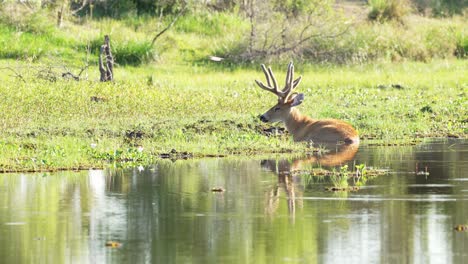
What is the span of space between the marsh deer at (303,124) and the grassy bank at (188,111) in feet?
0.85

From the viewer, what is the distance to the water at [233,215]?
8.43 m

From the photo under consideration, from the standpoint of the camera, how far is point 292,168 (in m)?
13.3

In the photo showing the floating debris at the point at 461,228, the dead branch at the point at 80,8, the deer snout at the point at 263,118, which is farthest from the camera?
the dead branch at the point at 80,8

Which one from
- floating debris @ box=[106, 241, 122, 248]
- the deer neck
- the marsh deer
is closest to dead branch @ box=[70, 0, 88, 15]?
the marsh deer

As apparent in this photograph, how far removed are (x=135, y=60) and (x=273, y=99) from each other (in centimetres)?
554

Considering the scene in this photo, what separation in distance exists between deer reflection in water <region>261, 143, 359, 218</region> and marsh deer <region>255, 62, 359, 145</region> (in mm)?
196

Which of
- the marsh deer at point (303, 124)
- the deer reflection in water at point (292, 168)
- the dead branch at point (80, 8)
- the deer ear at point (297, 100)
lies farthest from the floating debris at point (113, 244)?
the dead branch at point (80, 8)

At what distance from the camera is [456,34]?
28406mm

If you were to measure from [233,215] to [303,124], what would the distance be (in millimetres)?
6835

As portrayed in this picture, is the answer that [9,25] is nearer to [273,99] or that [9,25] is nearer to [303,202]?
[273,99]

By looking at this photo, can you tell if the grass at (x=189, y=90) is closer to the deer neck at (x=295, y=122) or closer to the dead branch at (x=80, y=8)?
the deer neck at (x=295, y=122)

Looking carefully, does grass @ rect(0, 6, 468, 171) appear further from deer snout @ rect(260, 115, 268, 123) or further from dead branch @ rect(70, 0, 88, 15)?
dead branch @ rect(70, 0, 88, 15)

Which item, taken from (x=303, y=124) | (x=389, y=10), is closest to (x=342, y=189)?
(x=303, y=124)

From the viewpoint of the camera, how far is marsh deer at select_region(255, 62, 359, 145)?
16.0 metres
